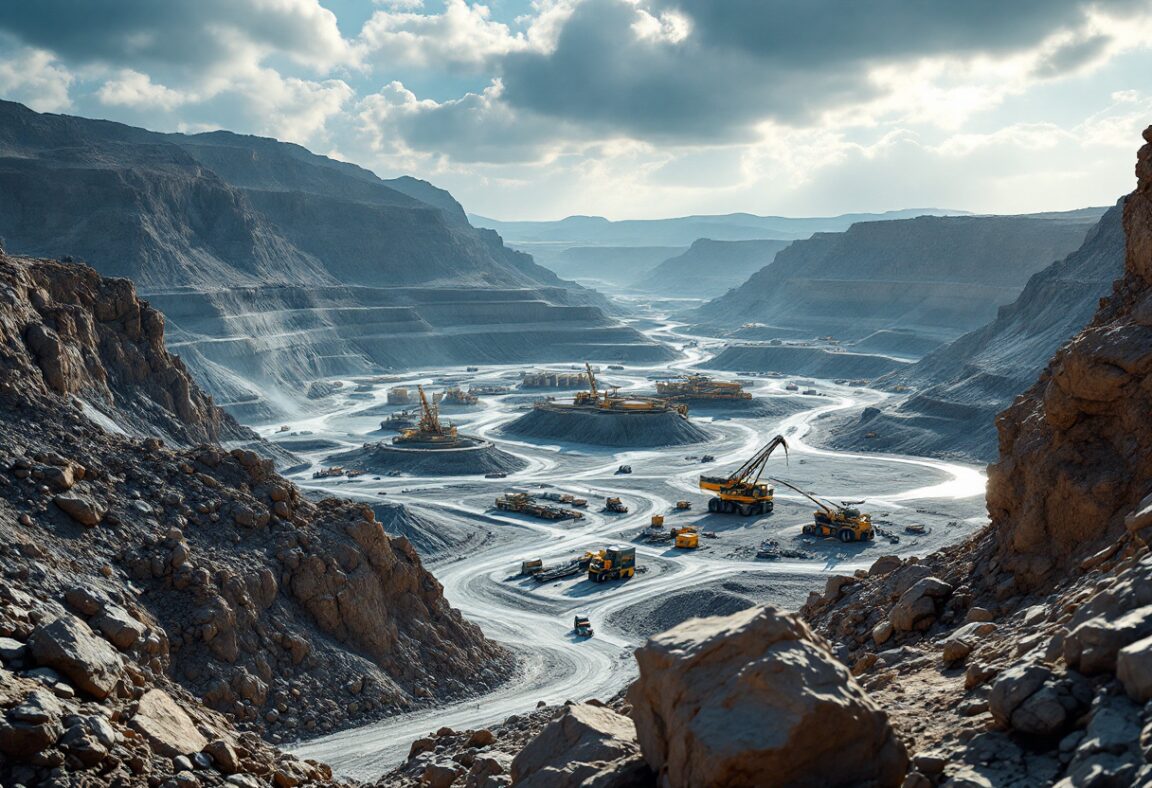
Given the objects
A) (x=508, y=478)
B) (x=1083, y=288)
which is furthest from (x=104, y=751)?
(x=1083, y=288)

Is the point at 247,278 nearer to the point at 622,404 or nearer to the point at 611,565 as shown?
the point at 622,404

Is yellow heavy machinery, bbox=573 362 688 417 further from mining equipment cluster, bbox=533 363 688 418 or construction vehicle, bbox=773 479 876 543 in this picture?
construction vehicle, bbox=773 479 876 543

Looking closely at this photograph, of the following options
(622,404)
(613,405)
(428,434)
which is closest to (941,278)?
(622,404)

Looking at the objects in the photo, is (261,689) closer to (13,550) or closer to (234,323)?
(13,550)

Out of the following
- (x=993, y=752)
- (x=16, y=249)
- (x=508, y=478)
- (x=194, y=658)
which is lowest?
(x=508, y=478)

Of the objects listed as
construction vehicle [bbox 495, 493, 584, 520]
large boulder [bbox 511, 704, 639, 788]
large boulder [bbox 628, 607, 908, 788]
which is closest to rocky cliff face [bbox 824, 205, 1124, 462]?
construction vehicle [bbox 495, 493, 584, 520]

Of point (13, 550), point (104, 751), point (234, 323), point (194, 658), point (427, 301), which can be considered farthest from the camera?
point (427, 301)

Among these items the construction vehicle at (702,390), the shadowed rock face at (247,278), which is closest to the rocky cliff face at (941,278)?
the shadowed rock face at (247,278)

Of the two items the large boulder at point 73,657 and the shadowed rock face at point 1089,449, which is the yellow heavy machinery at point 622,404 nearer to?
the shadowed rock face at point 1089,449
